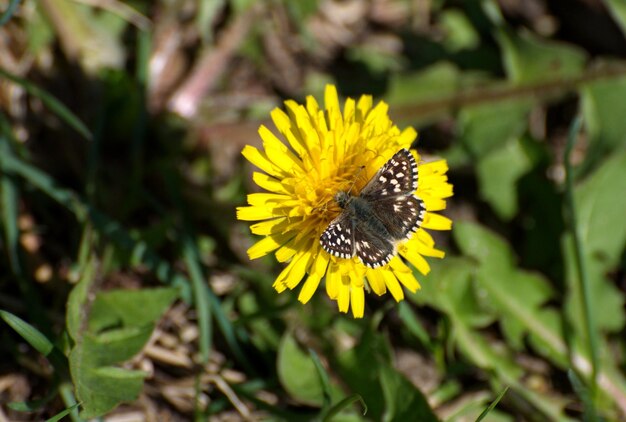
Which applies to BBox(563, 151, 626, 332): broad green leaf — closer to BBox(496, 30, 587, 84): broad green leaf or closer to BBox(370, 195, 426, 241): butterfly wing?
BBox(496, 30, 587, 84): broad green leaf

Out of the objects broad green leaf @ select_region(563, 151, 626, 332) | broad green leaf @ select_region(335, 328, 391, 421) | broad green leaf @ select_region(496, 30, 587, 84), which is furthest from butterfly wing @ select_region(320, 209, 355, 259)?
broad green leaf @ select_region(496, 30, 587, 84)

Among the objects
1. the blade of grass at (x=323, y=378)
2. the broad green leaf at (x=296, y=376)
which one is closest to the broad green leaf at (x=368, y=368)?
the broad green leaf at (x=296, y=376)

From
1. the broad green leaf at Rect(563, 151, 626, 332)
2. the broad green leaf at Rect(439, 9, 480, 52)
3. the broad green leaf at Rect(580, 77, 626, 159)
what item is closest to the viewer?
the broad green leaf at Rect(563, 151, 626, 332)


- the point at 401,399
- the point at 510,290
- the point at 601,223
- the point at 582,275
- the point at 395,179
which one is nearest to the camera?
the point at 395,179

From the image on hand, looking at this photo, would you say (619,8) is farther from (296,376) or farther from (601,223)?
(296,376)

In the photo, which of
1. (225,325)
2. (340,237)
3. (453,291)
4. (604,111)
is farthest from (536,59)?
(225,325)

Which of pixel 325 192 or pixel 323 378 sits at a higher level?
pixel 325 192

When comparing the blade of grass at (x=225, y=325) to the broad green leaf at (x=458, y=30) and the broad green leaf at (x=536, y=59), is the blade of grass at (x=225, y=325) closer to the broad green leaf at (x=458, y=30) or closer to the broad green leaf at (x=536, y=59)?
the broad green leaf at (x=536, y=59)
